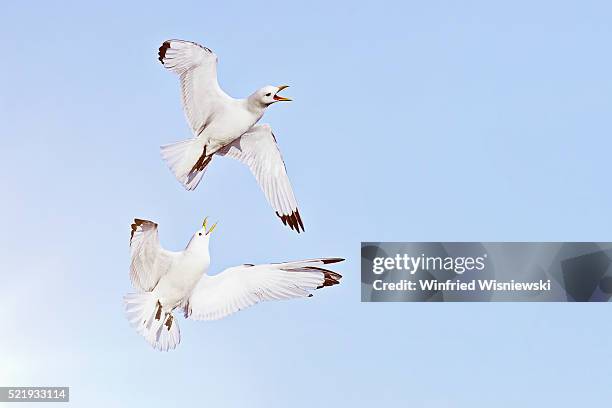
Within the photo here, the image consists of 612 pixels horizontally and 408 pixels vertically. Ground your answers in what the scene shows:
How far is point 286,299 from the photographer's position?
651 cm

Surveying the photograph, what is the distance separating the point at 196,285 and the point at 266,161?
0.75m

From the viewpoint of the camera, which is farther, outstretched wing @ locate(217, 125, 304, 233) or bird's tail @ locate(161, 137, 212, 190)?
outstretched wing @ locate(217, 125, 304, 233)

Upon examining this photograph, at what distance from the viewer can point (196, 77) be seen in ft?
21.4

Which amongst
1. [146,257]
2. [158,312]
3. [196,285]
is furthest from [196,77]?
[158,312]

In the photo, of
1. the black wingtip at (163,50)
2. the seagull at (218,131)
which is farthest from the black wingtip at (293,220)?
the black wingtip at (163,50)

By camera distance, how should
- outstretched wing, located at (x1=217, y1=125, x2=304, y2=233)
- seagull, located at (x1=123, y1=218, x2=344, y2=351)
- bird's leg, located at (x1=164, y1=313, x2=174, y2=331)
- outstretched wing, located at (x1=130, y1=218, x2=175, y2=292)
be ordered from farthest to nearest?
outstretched wing, located at (x1=217, y1=125, x2=304, y2=233)
bird's leg, located at (x1=164, y1=313, x2=174, y2=331)
seagull, located at (x1=123, y1=218, x2=344, y2=351)
outstretched wing, located at (x1=130, y1=218, x2=175, y2=292)

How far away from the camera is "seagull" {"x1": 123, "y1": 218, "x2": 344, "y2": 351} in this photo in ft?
21.1

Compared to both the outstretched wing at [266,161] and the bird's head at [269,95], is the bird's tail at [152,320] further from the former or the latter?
the bird's head at [269,95]

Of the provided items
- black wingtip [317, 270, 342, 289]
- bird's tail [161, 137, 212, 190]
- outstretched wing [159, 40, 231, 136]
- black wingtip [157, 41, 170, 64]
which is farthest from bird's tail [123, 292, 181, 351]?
black wingtip [157, 41, 170, 64]

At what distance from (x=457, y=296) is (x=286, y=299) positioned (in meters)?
1.00

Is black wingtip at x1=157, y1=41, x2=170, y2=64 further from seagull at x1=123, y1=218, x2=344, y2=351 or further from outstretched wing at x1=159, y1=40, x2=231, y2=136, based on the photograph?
seagull at x1=123, y1=218, x2=344, y2=351

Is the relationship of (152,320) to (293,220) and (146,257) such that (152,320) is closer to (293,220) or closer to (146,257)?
(146,257)

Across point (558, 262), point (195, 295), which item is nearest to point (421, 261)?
point (558, 262)

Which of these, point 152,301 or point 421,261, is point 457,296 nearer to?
point 421,261
